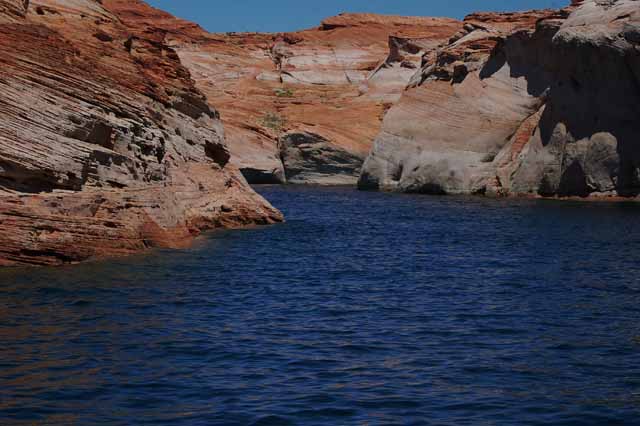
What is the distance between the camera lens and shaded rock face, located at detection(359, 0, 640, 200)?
47.3 meters

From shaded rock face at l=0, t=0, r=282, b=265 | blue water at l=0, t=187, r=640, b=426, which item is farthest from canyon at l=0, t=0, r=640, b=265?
blue water at l=0, t=187, r=640, b=426

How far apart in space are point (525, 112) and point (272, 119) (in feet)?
102

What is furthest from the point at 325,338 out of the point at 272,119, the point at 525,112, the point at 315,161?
the point at 272,119

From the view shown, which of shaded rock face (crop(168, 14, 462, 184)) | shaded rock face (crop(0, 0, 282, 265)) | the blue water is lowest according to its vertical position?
the blue water

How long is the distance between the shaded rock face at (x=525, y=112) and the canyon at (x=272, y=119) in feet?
0.35

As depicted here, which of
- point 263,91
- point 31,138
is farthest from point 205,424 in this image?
point 263,91

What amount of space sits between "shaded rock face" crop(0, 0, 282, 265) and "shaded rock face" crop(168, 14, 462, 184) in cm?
4081

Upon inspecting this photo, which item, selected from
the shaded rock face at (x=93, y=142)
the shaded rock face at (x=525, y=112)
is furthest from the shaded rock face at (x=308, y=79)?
the shaded rock face at (x=93, y=142)

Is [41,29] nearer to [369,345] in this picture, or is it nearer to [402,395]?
[369,345]

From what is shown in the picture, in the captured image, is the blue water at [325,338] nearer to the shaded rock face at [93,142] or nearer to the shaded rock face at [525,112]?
the shaded rock face at [93,142]

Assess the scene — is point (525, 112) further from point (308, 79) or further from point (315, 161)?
point (308, 79)

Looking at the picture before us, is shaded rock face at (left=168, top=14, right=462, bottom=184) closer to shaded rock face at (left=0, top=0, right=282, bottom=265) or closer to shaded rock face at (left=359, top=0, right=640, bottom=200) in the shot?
shaded rock face at (left=359, top=0, right=640, bottom=200)

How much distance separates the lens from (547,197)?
51.4 m

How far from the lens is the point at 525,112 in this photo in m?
57.2
